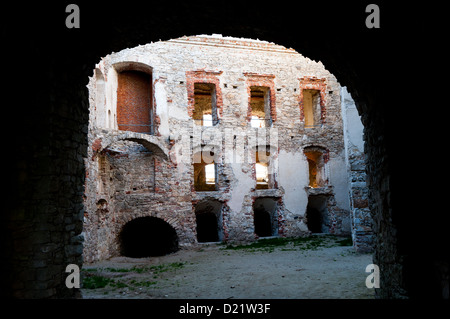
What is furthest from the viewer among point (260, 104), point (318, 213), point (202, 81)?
point (260, 104)

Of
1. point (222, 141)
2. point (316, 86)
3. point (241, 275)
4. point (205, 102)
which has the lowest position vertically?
point (241, 275)

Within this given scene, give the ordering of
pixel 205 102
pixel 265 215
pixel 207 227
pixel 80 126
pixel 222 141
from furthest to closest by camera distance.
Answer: pixel 205 102
pixel 265 215
pixel 207 227
pixel 222 141
pixel 80 126

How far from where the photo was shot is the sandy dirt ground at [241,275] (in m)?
5.75

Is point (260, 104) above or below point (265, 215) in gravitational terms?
above

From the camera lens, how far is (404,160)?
3791mm

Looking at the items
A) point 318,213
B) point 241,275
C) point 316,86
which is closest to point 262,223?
point 318,213

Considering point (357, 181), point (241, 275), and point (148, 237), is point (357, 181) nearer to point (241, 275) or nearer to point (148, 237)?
point (241, 275)

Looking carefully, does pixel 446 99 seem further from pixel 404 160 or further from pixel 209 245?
pixel 209 245

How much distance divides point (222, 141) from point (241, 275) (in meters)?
7.22

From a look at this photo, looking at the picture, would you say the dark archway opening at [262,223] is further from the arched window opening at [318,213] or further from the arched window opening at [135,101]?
the arched window opening at [135,101]

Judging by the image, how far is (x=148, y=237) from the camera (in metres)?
14.0

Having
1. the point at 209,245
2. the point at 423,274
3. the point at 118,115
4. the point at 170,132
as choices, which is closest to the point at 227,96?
the point at 170,132

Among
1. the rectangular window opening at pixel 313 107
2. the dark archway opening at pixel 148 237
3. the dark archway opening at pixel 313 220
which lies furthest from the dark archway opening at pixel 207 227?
the rectangular window opening at pixel 313 107

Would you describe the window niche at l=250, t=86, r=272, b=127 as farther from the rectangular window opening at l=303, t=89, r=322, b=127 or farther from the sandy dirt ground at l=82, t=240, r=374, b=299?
the sandy dirt ground at l=82, t=240, r=374, b=299
